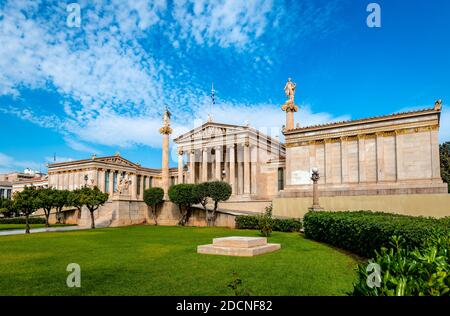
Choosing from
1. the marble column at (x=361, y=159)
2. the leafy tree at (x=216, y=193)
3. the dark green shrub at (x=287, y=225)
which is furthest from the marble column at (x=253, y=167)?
the dark green shrub at (x=287, y=225)

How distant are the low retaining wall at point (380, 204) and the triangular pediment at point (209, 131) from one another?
2109 centimetres

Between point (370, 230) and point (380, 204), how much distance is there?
18064mm

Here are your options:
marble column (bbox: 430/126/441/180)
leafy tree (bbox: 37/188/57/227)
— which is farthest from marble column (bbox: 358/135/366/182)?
leafy tree (bbox: 37/188/57/227)

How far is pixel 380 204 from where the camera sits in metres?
29.9

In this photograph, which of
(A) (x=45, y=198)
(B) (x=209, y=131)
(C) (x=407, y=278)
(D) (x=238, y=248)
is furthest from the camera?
(B) (x=209, y=131)

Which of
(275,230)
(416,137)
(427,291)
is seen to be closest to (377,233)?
(427,291)

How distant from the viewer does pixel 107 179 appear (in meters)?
73.7

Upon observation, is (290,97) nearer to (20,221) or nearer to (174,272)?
(174,272)

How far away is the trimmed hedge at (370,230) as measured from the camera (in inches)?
417

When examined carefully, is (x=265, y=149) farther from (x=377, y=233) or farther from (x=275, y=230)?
(x=377, y=233)

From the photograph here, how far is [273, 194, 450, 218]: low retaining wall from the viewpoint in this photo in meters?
27.1

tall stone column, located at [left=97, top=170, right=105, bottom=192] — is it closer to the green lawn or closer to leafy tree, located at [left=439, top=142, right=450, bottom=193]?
the green lawn

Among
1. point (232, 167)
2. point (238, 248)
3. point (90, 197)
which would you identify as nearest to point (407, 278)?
point (238, 248)

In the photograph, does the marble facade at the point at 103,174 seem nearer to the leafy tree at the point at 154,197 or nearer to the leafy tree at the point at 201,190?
the leafy tree at the point at 154,197
